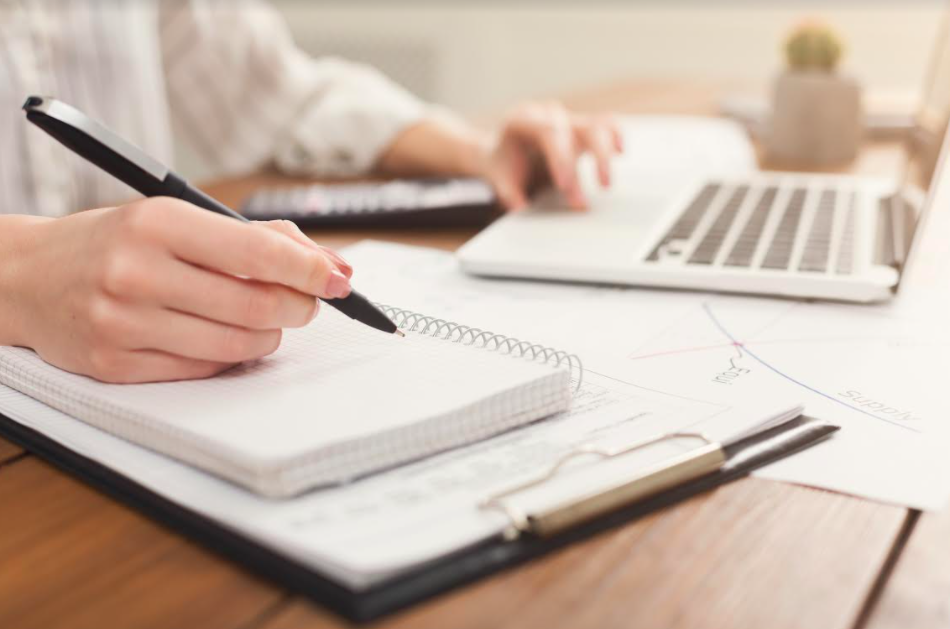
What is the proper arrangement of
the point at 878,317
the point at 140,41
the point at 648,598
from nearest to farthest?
the point at 648,598
the point at 878,317
the point at 140,41

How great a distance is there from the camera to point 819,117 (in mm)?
1061

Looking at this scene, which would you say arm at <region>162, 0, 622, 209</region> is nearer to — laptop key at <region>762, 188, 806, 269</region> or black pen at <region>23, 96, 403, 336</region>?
laptop key at <region>762, 188, 806, 269</region>

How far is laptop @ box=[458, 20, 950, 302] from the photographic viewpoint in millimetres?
570

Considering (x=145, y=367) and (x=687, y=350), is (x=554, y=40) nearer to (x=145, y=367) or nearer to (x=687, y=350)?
(x=687, y=350)

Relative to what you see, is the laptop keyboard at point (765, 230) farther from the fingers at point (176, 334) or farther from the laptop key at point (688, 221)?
the fingers at point (176, 334)

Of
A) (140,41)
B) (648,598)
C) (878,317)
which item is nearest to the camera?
(648,598)

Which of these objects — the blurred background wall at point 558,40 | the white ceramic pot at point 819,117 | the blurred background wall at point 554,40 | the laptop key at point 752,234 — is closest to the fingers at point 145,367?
the laptop key at point 752,234

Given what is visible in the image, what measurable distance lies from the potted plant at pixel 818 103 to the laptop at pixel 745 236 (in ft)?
0.77

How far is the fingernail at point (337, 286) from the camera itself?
38cm

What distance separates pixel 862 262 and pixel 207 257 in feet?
1.44

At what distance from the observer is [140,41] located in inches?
42.0

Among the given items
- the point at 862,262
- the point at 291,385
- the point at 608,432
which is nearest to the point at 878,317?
the point at 862,262

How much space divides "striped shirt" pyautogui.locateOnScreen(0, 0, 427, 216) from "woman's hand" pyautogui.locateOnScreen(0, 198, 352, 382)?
23.8 inches

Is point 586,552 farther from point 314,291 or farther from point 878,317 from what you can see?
point 878,317
